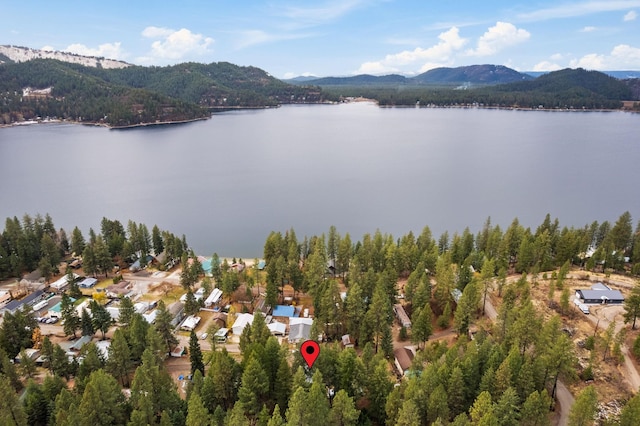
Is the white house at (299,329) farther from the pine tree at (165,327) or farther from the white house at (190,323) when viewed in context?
the pine tree at (165,327)

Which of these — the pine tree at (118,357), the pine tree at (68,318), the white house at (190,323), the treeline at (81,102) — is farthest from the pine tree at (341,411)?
the treeline at (81,102)

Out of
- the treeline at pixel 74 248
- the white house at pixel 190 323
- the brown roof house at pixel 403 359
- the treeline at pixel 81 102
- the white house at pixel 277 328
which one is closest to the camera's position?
the brown roof house at pixel 403 359

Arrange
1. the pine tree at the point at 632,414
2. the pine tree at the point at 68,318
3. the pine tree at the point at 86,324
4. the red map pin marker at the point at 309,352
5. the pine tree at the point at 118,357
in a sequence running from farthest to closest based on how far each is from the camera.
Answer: the pine tree at the point at 86,324
the pine tree at the point at 68,318
the pine tree at the point at 118,357
the red map pin marker at the point at 309,352
the pine tree at the point at 632,414

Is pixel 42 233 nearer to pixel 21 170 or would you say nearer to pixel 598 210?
pixel 21 170

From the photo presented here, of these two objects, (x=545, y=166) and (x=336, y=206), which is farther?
(x=545, y=166)

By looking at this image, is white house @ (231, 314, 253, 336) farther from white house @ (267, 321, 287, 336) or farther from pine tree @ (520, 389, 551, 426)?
pine tree @ (520, 389, 551, 426)

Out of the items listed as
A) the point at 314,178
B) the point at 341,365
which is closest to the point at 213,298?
the point at 341,365

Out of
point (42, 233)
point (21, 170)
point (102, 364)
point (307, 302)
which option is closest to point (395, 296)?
point (307, 302)
